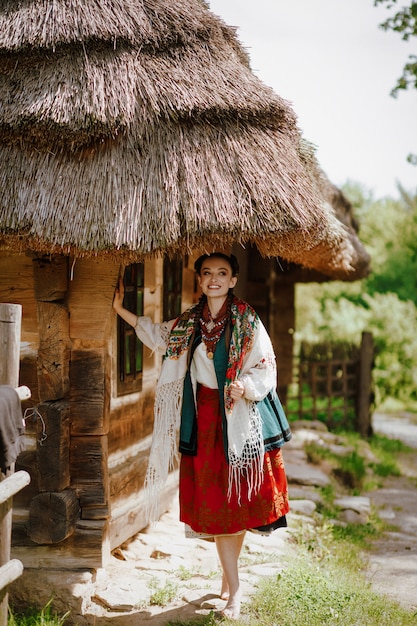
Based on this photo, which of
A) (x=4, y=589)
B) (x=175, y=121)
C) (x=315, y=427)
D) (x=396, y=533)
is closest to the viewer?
(x=4, y=589)

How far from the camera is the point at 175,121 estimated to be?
362cm

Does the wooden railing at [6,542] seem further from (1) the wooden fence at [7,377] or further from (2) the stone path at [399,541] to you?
(2) the stone path at [399,541]

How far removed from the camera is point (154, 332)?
3.80 meters

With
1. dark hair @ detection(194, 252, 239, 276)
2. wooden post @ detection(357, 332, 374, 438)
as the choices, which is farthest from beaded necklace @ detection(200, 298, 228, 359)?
wooden post @ detection(357, 332, 374, 438)

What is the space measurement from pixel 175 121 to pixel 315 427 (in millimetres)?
6445

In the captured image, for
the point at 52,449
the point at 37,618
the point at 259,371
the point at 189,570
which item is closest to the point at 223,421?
the point at 259,371

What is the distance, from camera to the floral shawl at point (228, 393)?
341 centimetres

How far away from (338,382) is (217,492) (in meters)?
7.24

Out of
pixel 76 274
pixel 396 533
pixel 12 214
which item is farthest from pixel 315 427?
pixel 12 214

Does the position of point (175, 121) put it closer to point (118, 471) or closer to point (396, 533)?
point (118, 471)

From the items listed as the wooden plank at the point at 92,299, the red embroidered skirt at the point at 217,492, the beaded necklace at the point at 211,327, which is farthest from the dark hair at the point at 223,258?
the red embroidered skirt at the point at 217,492

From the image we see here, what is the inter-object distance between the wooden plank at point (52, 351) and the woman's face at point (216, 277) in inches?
33.6

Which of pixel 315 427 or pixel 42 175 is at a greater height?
pixel 42 175

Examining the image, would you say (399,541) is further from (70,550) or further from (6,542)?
(6,542)
